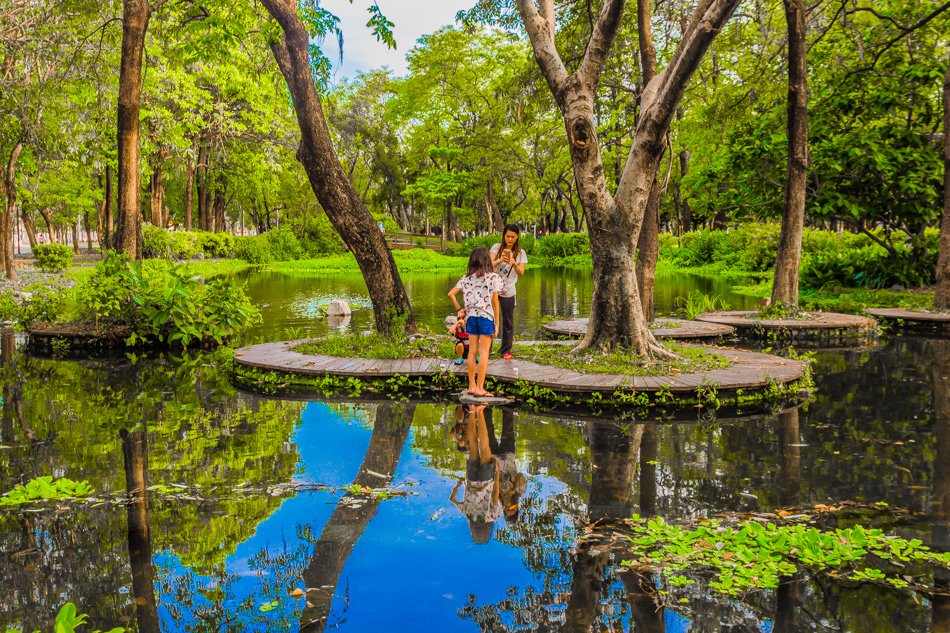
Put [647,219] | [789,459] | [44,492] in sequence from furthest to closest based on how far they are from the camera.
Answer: [647,219]
[789,459]
[44,492]

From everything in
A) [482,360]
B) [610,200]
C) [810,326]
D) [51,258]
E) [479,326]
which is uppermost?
[610,200]

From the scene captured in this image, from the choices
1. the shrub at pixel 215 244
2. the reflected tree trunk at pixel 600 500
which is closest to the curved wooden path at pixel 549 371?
the reflected tree trunk at pixel 600 500

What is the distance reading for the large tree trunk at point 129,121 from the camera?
560 inches

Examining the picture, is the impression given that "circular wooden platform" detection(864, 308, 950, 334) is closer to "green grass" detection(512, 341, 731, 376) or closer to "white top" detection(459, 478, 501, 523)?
"green grass" detection(512, 341, 731, 376)

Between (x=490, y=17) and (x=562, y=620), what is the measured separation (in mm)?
12418

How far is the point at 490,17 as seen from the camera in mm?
13891

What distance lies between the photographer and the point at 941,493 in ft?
18.0

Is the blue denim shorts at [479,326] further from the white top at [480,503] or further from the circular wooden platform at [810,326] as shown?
the circular wooden platform at [810,326]

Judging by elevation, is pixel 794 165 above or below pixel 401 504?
above

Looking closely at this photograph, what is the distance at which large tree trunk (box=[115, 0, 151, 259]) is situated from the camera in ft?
46.6

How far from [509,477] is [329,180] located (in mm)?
6956

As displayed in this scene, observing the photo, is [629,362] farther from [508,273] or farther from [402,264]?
[402,264]

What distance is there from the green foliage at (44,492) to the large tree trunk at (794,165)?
1437 centimetres

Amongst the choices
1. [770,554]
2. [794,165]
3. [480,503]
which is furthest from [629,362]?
[794,165]
